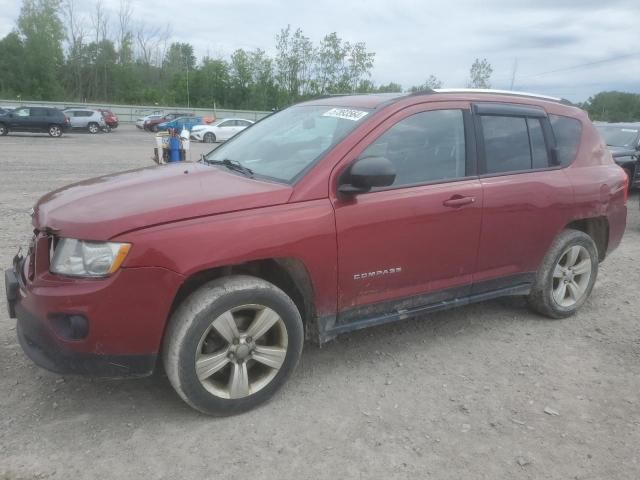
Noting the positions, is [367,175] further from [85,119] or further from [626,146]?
[85,119]

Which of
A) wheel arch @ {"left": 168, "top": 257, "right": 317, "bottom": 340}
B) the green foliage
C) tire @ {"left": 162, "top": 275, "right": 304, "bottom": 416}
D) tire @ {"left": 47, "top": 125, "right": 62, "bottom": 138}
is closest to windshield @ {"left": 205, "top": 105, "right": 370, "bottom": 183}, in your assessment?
wheel arch @ {"left": 168, "top": 257, "right": 317, "bottom": 340}

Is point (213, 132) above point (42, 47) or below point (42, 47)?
below

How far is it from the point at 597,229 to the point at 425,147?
2059 mm

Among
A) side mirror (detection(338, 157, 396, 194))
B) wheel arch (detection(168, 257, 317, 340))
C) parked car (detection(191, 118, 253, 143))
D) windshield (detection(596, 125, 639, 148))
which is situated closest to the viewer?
wheel arch (detection(168, 257, 317, 340))

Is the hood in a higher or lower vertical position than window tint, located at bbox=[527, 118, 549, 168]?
lower

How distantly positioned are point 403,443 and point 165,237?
5.21 ft

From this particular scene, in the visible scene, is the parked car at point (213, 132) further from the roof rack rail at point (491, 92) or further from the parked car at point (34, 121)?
the roof rack rail at point (491, 92)

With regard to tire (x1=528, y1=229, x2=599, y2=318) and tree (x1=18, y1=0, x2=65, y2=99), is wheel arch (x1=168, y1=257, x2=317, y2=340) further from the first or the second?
tree (x1=18, y1=0, x2=65, y2=99)

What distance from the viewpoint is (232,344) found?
2859 millimetres

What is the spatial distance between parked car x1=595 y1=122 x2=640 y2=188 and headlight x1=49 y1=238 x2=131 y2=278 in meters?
10.6

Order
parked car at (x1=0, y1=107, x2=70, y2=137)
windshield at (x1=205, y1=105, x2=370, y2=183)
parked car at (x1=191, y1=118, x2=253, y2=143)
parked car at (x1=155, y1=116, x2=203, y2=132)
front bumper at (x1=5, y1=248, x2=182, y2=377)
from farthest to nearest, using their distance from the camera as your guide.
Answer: parked car at (x1=155, y1=116, x2=203, y2=132) → parked car at (x1=191, y1=118, x2=253, y2=143) → parked car at (x1=0, y1=107, x2=70, y2=137) → windshield at (x1=205, y1=105, x2=370, y2=183) → front bumper at (x1=5, y1=248, x2=182, y2=377)

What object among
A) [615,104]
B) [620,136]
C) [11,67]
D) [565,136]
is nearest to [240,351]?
[565,136]

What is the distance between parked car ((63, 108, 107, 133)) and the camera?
3152 centimetres

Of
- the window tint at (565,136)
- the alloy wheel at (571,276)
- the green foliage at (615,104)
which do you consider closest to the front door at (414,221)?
the window tint at (565,136)
